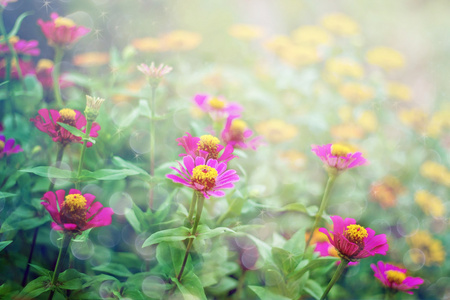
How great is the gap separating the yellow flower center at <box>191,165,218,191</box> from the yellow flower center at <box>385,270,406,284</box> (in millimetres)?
400

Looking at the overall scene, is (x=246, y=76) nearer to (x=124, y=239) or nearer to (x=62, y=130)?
(x=124, y=239)

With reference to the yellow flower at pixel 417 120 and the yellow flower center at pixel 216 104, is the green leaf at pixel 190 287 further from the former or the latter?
the yellow flower at pixel 417 120

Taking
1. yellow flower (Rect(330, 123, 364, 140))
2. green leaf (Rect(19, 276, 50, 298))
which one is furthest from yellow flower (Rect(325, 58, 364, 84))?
green leaf (Rect(19, 276, 50, 298))

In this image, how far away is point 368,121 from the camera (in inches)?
59.3

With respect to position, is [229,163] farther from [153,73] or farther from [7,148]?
[7,148]

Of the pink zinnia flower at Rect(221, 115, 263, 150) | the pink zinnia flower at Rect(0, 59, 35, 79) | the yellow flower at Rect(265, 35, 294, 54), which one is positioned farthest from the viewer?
the yellow flower at Rect(265, 35, 294, 54)

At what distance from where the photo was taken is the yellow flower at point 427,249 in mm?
1232

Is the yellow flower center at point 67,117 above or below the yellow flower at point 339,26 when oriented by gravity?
below

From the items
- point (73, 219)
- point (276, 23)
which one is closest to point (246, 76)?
point (73, 219)

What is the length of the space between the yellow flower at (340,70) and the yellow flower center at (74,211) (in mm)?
1233

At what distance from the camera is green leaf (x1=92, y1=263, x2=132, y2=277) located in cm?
66

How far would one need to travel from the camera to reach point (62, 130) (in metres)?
0.61

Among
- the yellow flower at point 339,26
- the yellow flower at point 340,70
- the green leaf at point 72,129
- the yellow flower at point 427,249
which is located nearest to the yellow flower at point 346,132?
the yellow flower at point 340,70

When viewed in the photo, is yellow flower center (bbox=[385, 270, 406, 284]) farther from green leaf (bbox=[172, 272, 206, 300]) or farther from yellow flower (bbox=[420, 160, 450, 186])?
yellow flower (bbox=[420, 160, 450, 186])
